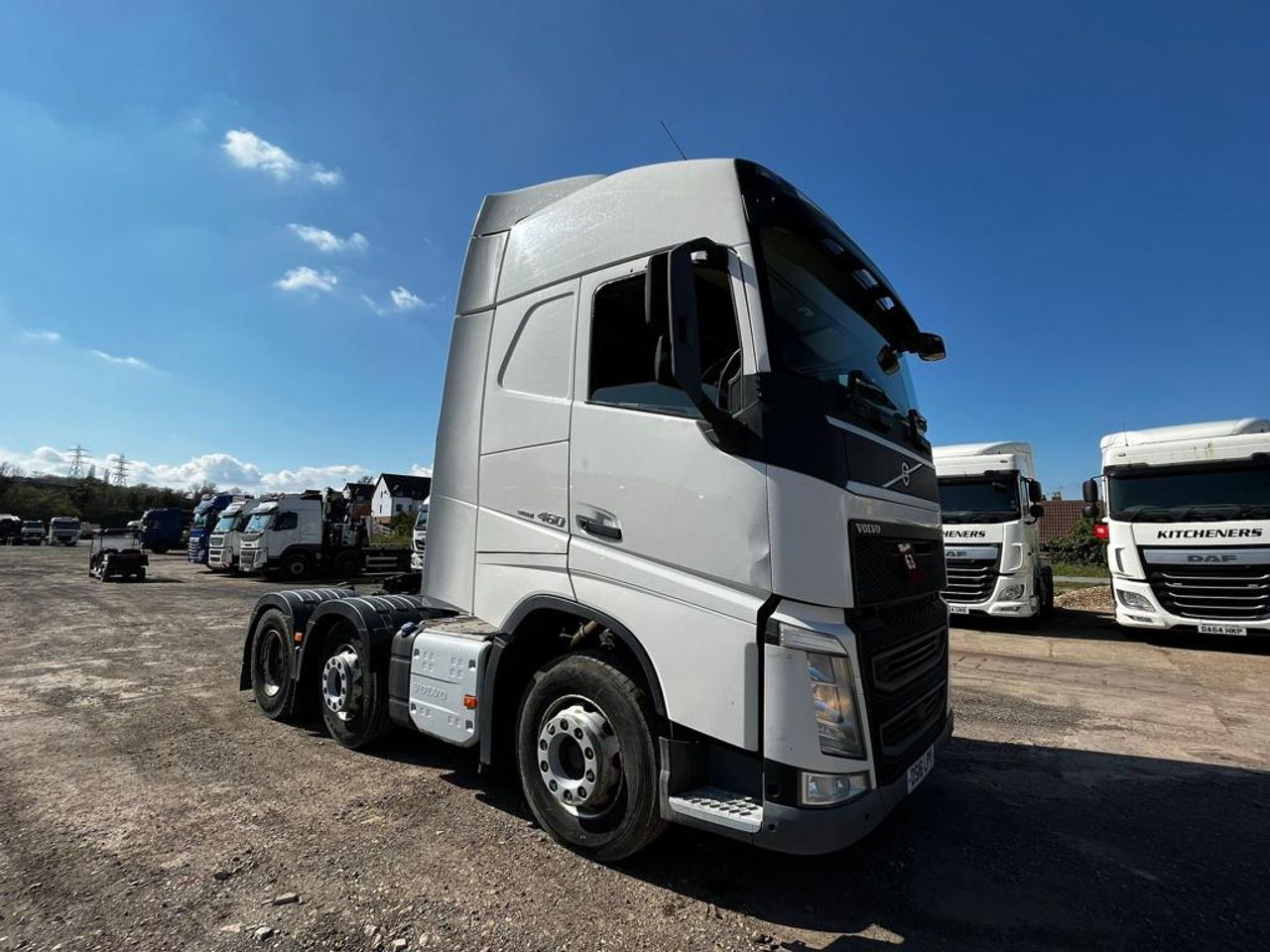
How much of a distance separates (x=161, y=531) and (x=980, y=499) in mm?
46039

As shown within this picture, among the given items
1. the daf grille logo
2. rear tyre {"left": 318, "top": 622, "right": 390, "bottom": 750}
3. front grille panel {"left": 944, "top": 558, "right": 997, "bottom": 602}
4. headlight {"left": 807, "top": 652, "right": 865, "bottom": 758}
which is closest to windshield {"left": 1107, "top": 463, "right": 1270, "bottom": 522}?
front grille panel {"left": 944, "top": 558, "right": 997, "bottom": 602}

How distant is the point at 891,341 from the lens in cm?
377

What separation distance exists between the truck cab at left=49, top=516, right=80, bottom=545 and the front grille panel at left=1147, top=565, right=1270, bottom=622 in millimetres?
68356

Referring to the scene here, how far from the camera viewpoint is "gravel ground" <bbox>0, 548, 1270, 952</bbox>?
8.37ft

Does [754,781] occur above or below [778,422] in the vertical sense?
below

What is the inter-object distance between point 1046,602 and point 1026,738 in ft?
31.5

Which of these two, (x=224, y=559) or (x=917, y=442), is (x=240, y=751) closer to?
(x=917, y=442)

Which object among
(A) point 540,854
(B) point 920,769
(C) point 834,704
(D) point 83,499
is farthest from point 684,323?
(D) point 83,499

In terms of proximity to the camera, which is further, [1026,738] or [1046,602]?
[1046,602]

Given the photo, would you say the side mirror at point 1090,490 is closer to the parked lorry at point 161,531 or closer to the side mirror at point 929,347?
the side mirror at point 929,347

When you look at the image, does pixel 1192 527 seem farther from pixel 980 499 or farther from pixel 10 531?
pixel 10 531

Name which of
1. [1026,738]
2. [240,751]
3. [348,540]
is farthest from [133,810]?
[348,540]

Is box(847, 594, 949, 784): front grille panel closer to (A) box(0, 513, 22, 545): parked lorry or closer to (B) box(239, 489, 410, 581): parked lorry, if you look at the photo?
(B) box(239, 489, 410, 581): parked lorry

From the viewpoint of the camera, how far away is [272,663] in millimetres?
5539
